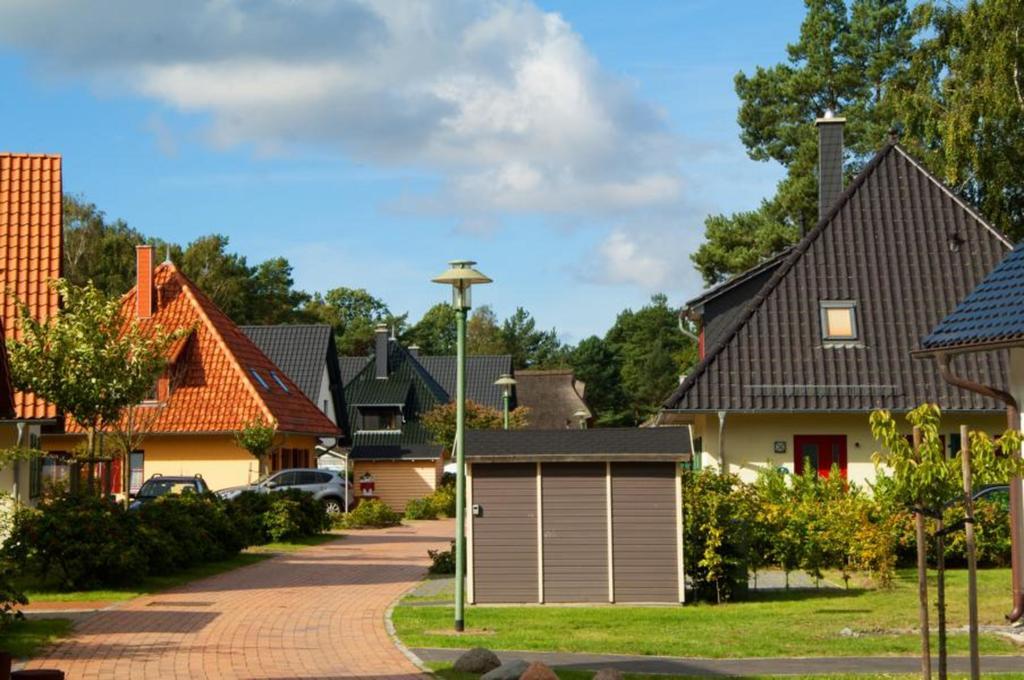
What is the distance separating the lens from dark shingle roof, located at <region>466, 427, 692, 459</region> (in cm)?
1955

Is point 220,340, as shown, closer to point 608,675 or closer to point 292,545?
point 292,545

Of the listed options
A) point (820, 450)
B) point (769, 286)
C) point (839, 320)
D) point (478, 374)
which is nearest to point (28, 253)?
point (769, 286)

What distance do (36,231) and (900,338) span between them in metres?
17.2

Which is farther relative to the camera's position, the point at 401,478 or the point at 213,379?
the point at 401,478

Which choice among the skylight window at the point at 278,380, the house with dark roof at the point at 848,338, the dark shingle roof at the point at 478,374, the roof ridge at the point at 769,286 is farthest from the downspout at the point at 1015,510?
the dark shingle roof at the point at 478,374

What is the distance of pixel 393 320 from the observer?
123m

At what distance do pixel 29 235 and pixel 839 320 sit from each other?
16222 mm

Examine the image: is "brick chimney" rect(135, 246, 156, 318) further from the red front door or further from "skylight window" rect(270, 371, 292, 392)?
the red front door

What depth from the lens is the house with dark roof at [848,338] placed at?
28.4 m

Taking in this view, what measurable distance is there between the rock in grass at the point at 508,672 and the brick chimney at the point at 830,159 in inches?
968

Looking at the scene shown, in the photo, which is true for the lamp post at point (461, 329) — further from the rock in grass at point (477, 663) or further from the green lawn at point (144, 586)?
the green lawn at point (144, 586)

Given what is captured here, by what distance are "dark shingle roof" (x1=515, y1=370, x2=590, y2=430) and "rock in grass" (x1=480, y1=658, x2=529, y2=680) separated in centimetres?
7818

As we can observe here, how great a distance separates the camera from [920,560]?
1011cm

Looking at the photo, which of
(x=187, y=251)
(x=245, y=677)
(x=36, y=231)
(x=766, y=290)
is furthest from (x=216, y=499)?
(x=187, y=251)
